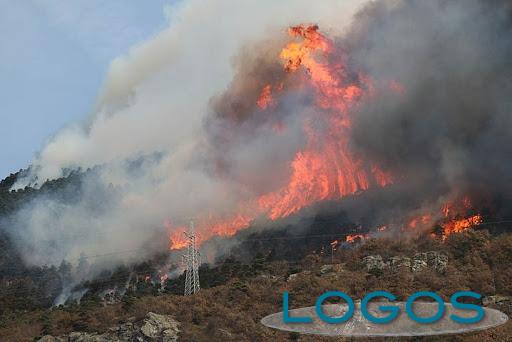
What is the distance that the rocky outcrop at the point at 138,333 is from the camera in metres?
37.8

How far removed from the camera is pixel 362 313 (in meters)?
38.2

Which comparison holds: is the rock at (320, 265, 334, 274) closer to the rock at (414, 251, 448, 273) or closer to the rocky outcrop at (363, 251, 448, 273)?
the rocky outcrop at (363, 251, 448, 273)

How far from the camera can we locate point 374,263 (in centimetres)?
5309

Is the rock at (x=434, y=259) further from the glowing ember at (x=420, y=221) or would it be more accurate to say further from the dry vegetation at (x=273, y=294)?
the glowing ember at (x=420, y=221)

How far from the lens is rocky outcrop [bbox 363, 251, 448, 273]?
4956cm

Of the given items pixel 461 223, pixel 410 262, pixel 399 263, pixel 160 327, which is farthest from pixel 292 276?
pixel 461 223

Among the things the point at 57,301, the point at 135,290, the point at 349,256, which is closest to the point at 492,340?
the point at 349,256

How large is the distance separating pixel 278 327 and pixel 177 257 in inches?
2591

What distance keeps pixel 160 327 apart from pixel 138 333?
1.74m

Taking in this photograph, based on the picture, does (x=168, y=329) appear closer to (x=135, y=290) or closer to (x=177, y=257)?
(x=135, y=290)

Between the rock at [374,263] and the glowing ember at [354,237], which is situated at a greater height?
the glowing ember at [354,237]

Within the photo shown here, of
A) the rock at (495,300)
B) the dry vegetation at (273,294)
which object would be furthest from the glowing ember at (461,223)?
the rock at (495,300)

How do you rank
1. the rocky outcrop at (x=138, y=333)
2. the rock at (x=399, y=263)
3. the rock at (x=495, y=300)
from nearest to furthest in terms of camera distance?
the rocky outcrop at (x=138, y=333)
the rock at (x=495, y=300)
the rock at (x=399, y=263)

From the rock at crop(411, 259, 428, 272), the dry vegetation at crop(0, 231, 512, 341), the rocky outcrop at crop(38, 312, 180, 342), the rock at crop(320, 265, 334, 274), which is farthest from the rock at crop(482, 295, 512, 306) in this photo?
the rocky outcrop at crop(38, 312, 180, 342)
